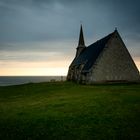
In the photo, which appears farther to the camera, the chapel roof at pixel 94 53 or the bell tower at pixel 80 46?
the bell tower at pixel 80 46

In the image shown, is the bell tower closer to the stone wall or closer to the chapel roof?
the chapel roof

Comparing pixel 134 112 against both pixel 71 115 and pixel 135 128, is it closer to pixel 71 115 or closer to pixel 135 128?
pixel 135 128

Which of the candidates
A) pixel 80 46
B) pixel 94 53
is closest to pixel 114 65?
pixel 94 53

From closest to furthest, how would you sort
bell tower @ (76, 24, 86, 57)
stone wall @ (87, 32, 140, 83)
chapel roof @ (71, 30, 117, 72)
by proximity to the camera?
1. stone wall @ (87, 32, 140, 83)
2. chapel roof @ (71, 30, 117, 72)
3. bell tower @ (76, 24, 86, 57)

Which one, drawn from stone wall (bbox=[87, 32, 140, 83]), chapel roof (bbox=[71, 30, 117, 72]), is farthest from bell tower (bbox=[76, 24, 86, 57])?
stone wall (bbox=[87, 32, 140, 83])

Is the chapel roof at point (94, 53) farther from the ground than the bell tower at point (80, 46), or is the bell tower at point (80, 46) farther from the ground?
the bell tower at point (80, 46)

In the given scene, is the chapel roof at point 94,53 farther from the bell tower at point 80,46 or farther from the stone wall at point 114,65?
the bell tower at point 80,46

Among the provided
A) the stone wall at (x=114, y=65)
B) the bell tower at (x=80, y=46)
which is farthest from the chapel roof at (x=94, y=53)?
the bell tower at (x=80, y=46)

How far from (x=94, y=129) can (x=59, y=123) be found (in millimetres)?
2490

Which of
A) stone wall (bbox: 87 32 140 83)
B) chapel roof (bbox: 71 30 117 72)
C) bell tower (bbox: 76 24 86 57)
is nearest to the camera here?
stone wall (bbox: 87 32 140 83)

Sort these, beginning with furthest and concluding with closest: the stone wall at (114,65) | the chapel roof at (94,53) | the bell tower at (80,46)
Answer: the bell tower at (80,46), the chapel roof at (94,53), the stone wall at (114,65)

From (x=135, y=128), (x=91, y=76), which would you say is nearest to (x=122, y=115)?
(x=135, y=128)

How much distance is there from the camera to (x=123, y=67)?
43.6 metres

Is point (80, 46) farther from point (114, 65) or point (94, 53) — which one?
point (114, 65)
